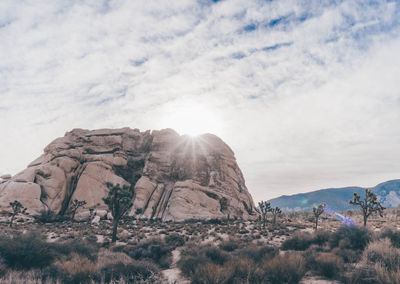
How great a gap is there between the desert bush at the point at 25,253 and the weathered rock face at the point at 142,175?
122 ft

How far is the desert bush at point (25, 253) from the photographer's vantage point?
27.6 ft

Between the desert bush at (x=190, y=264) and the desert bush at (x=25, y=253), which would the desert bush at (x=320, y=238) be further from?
the desert bush at (x=25, y=253)

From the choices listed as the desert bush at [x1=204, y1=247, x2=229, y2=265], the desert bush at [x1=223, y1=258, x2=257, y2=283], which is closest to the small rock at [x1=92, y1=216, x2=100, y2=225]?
the desert bush at [x1=204, y1=247, x2=229, y2=265]

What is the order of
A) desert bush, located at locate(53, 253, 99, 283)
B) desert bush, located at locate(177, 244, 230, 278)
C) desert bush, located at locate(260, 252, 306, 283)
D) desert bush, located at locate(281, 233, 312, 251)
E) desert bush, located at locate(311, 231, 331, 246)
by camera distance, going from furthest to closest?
desert bush, located at locate(311, 231, 331, 246)
desert bush, located at locate(281, 233, 312, 251)
desert bush, located at locate(177, 244, 230, 278)
desert bush, located at locate(260, 252, 306, 283)
desert bush, located at locate(53, 253, 99, 283)

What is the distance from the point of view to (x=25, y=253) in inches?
341

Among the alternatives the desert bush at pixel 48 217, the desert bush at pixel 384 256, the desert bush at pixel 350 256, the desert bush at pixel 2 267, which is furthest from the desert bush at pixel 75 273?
the desert bush at pixel 48 217

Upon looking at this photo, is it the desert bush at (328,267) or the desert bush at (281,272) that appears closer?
the desert bush at (281,272)

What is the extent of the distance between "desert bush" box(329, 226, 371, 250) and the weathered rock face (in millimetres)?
34307

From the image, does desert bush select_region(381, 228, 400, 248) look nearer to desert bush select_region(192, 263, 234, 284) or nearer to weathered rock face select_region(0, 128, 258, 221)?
desert bush select_region(192, 263, 234, 284)

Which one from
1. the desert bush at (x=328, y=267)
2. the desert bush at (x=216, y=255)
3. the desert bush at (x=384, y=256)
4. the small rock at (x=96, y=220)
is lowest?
the small rock at (x=96, y=220)

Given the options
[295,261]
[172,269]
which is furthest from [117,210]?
[295,261]

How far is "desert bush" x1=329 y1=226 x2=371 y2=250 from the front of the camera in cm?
1152

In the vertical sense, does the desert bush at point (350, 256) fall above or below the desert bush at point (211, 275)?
below

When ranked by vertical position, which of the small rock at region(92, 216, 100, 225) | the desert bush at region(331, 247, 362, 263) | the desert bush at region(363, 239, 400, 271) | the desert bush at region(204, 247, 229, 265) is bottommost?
the small rock at region(92, 216, 100, 225)
